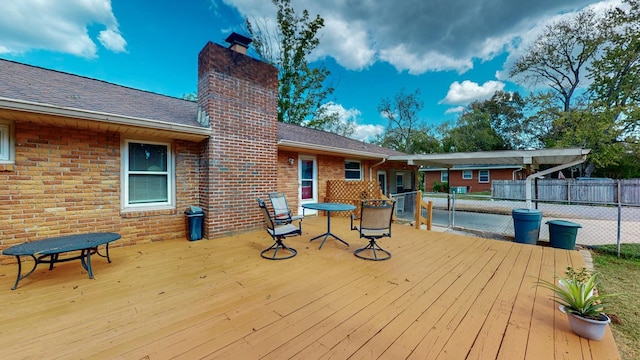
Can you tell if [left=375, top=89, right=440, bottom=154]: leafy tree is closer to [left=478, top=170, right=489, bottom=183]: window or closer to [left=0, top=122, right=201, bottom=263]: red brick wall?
[left=478, top=170, right=489, bottom=183]: window

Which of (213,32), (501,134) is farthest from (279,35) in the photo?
(501,134)

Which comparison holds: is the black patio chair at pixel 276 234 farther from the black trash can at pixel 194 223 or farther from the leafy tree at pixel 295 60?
the leafy tree at pixel 295 60

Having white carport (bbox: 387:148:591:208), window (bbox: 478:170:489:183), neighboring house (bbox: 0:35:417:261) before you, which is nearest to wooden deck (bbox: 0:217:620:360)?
neighboring house (bbox: 0:35:417:261)

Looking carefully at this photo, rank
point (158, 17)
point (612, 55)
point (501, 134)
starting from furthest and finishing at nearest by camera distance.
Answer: point (501, 134), point (612, 55), point (158, 17)

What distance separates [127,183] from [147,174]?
1.32 ft

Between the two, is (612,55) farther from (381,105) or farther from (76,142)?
(76,142)

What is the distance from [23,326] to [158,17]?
11.2 m

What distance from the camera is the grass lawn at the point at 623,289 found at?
103 inches

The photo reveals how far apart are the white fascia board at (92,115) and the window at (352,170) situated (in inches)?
246

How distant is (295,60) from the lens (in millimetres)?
19469

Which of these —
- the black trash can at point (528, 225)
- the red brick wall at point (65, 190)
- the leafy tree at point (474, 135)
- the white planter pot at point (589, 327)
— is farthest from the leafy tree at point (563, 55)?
the red brick wall at point (65, 190)

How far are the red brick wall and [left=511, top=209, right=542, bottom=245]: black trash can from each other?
8.95 m

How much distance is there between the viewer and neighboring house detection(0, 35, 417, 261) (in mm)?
3922

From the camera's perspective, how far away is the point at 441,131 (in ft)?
102
